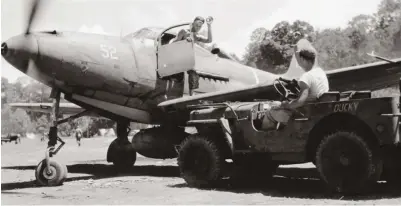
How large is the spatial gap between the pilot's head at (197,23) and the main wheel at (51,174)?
148 inches

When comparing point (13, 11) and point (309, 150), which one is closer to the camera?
point (309, 150)

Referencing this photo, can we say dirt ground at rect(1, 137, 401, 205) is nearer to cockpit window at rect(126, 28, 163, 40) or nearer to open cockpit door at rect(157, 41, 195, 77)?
open cockpit door at rect(157, 41, 195, 77)

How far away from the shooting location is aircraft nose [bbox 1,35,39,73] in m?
7.53

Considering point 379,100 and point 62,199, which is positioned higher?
point 379,100

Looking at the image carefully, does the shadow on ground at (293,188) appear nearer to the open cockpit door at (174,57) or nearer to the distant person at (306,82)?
the distant person at (306,82)

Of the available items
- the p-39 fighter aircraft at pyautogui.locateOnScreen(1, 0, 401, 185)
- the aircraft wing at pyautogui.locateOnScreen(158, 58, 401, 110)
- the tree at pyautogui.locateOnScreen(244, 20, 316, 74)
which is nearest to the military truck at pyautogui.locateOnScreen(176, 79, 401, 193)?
the aircraft wing at pyautogui.locateOnScreen(158, 58, 401, 110)

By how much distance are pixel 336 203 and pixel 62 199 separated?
3.47m

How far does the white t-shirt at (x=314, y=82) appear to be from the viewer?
5504 mm

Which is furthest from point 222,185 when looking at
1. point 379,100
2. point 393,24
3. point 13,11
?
point 393,24

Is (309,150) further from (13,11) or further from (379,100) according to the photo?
(13,11)

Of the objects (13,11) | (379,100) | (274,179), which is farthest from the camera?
(274,179)

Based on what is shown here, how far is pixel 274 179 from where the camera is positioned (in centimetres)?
801

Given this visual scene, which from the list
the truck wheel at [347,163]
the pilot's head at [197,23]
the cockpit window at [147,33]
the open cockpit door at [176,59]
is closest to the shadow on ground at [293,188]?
the truck wheel at [347,163]

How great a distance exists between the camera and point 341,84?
10.1m
